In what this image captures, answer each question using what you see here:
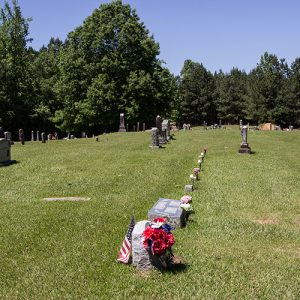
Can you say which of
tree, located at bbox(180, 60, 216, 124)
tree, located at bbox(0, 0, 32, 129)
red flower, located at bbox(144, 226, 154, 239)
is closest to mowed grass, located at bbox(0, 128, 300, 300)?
red flower, located at bbox(144, 226, 154, 239)

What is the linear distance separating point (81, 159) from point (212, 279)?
18783 millimetres

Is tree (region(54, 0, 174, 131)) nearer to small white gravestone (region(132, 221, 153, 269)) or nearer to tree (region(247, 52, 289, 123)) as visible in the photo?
tree (region(247, 52, 289, 123))

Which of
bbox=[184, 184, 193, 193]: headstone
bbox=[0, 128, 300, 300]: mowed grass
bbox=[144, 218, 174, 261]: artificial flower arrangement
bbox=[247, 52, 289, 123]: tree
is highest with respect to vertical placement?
bbox=[247, 52, 289, 123]: tree

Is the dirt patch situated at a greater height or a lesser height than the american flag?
lesser

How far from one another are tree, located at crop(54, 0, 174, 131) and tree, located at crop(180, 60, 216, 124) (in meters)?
34.8

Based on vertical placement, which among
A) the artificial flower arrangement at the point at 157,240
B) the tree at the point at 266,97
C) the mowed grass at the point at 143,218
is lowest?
the mowed grass at the point at 143,218

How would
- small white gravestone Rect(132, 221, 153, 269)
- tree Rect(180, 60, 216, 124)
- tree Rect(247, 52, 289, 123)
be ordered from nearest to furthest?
1. small white gravestone Rect(132, 221, 153, 269)
2. tree Rect(247, 52, 289, 123)
3. tree Rect(180, 60, 216, 124)

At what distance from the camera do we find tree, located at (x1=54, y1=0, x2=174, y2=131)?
52375 millimetres

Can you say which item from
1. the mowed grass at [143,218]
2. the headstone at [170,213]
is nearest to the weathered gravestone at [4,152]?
the mowed grass at [143,218]

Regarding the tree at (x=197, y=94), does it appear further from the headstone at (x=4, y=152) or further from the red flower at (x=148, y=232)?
the red flower at (x=148, y=232)

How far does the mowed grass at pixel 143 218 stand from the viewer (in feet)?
28.3

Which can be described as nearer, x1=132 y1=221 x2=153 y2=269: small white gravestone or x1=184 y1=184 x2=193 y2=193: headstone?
x1=132 y1=221 x2=153 y2=269: small white gravestone

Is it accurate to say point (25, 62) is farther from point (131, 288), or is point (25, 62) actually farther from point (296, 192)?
point (131, 288)

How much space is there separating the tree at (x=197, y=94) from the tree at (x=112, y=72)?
34830 mm
